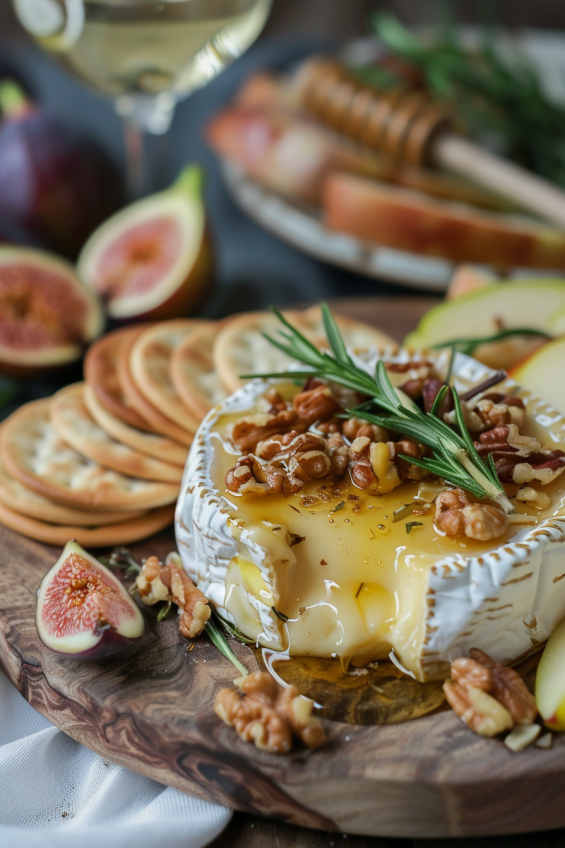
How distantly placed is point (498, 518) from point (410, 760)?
1.54 ft

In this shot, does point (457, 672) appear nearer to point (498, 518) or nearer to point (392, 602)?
point (392, 602)

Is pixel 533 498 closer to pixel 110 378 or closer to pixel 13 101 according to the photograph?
pixel 110 378

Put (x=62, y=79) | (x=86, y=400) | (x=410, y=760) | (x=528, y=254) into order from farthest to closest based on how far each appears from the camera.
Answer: (x=62, y=79) < (x=528, y=254) < (x=86, y=400) < (x=410, y=760)

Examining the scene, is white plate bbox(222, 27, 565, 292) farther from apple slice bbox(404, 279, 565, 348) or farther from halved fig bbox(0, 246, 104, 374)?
halved fig bbox(0, 246, 104, 374)

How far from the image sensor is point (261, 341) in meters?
2.40

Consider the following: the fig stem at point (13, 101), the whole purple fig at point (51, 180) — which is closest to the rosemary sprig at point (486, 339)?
the whole purple fig at point (51, 180)

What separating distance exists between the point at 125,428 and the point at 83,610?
635 millimetres

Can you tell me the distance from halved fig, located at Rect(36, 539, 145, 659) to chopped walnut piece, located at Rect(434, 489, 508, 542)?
65 cm

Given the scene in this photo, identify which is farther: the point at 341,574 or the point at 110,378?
the point at 110,378

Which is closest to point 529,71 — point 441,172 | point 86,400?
point 441,172

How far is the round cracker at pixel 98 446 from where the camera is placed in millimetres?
2008

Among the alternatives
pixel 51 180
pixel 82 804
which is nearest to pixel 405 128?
pixel 51 180

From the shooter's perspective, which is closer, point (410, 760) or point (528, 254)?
point (410, 760)

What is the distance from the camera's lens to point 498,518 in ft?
5.03
